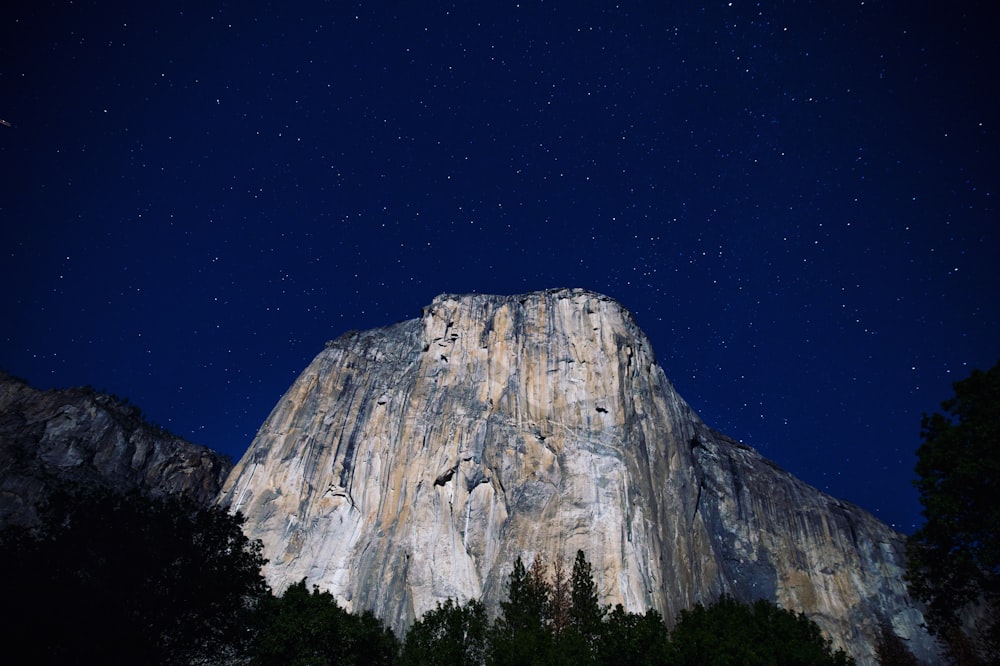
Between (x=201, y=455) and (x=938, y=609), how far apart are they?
281 ft

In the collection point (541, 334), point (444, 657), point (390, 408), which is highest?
point (541, 334)

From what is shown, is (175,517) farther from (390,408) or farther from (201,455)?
(201,455)

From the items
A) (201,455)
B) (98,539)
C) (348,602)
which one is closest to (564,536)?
(348,602)

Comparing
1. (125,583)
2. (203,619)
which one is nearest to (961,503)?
(203,619)

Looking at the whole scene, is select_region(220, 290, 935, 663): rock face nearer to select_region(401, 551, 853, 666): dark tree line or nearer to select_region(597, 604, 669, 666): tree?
select_region(401, 551, 853, 666): dark tree line

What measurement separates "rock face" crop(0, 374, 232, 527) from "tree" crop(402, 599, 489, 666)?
4741 cm

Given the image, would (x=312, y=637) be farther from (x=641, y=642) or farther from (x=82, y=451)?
(x=82, y=451)

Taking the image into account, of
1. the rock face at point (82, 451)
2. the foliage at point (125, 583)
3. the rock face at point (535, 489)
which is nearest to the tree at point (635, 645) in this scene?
the foliage at point (125, 583)

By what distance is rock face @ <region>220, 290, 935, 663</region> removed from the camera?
155 feet

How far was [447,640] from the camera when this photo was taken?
24.8m

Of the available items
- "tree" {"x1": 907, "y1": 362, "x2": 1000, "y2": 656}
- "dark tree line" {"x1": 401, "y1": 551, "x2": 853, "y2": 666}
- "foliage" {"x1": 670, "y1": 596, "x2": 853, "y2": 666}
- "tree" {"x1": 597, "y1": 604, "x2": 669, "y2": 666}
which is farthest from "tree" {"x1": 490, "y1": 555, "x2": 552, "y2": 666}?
"tree" {"x1": 907, "y1": 362, "x2": 1000, "y2": 656}

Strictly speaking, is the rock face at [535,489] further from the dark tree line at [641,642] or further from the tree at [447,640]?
the tree at [447,640]

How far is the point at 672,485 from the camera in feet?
170

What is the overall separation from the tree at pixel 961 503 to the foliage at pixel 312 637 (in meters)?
21.3
